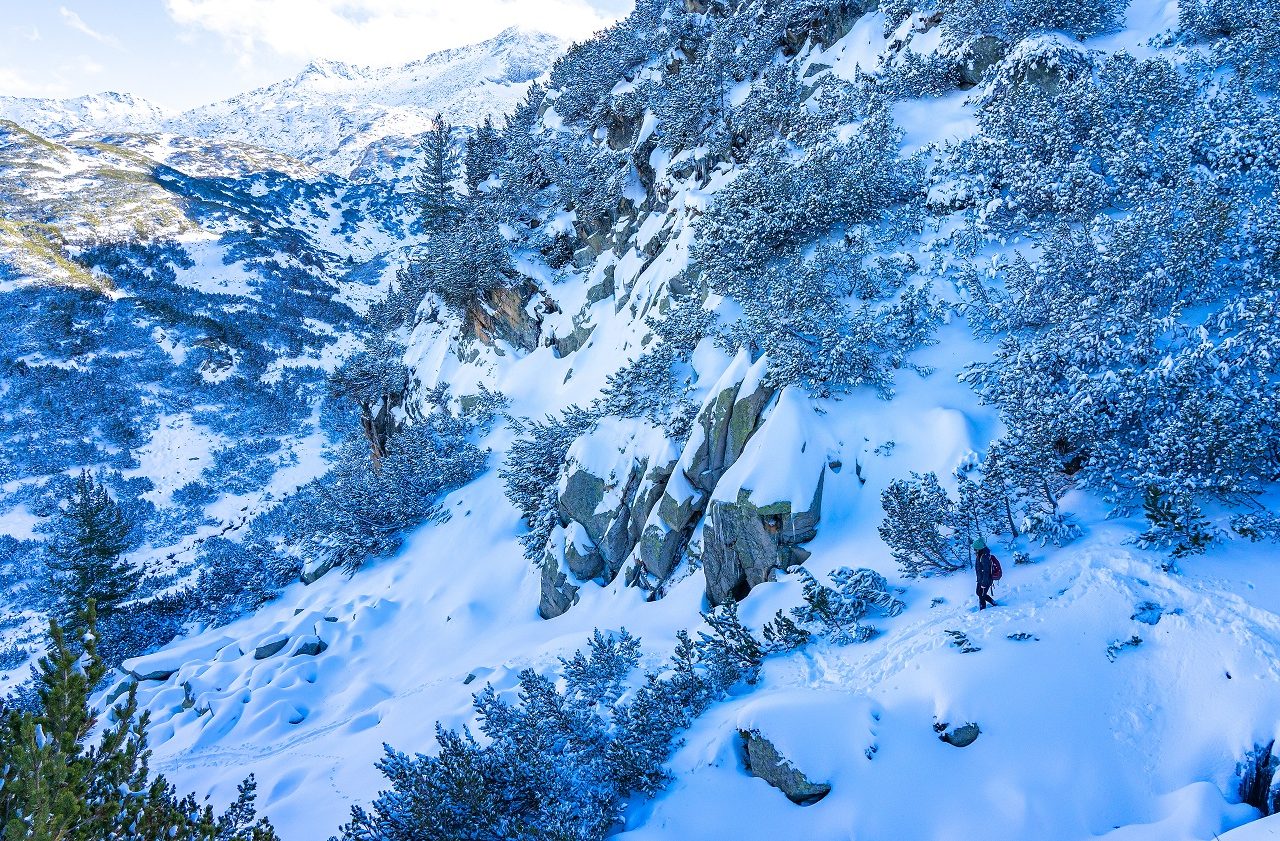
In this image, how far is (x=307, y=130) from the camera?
6742 inches

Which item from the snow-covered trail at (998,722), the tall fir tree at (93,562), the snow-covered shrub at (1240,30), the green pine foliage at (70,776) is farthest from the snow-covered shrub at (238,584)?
the snow-covered shrub at (1240,30)

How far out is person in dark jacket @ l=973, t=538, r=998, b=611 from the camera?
7453 mm

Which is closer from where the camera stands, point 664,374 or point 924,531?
point 924,531

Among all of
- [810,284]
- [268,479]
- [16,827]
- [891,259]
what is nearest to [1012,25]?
[891,259]

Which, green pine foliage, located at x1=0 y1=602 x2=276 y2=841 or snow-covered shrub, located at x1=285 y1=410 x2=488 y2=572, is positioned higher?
green pine foliage, located at x1=0 y1=602 x2=276 y2=841

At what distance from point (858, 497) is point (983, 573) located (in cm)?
331

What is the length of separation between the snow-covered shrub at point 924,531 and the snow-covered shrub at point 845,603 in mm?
642

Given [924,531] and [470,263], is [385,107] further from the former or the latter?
[924,531]

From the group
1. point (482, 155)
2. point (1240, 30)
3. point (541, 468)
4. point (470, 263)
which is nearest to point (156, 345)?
point (482, 155)

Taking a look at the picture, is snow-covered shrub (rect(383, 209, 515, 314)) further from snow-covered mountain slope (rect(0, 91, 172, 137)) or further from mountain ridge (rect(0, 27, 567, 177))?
snow-covered mountain slope (rect(0, 91, 172, 137))

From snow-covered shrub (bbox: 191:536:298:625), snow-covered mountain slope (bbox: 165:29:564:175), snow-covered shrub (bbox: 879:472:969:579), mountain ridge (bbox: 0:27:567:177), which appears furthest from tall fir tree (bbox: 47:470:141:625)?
mountain ridge (bbox: 0:27:567:177)

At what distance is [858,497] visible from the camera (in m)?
10.7

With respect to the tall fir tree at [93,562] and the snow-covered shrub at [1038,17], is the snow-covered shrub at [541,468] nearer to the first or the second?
the tall fir tree at [93,562]

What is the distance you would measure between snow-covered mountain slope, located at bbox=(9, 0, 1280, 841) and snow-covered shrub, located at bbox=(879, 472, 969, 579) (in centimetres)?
5
